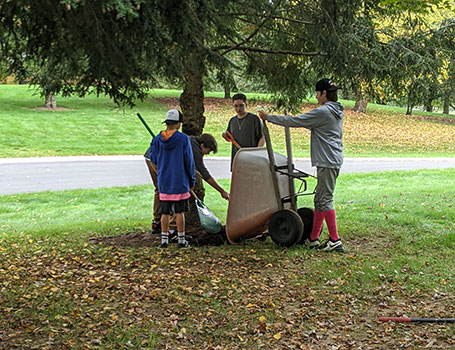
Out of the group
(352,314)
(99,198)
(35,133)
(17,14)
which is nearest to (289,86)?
(352,314)

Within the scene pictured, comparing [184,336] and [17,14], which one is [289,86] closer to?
[184,336]

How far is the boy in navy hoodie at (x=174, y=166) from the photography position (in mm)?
6234

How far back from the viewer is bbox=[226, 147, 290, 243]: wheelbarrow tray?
20.5 ft

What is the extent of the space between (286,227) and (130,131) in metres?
19.9

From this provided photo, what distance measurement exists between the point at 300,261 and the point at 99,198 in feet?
22.4

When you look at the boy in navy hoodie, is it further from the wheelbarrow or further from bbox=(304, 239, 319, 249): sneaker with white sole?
bbox=(304, 239, 319, 249): sneaker with white sole

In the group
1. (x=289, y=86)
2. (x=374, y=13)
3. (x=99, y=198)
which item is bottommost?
(x=99, y=198)

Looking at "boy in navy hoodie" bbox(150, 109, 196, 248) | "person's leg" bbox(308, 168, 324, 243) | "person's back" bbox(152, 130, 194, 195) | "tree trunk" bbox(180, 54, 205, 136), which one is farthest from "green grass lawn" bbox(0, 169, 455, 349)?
"tree trunk" bbox(180, 54, 205, 136)

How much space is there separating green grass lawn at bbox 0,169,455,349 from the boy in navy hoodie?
573 mm

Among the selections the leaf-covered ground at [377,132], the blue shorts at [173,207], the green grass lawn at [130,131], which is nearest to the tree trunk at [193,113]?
the blue shorts at [173,207]

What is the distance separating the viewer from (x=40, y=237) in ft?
25.1

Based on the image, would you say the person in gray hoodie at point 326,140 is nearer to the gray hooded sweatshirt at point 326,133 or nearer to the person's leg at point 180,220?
the gray hooded sweatshirt at point 326,133

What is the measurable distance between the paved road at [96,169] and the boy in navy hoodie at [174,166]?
7097 mm

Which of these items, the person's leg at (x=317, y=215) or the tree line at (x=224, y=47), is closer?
the tree line at (x=224, y=47)
